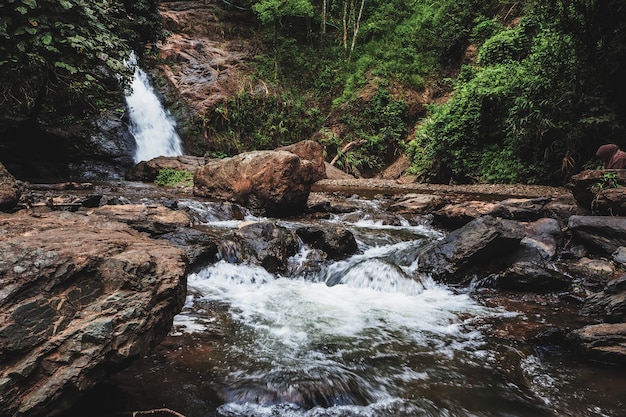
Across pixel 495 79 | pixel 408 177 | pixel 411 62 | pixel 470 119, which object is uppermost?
pixel 411 62

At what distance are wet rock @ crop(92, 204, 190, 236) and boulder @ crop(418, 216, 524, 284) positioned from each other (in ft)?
13.1

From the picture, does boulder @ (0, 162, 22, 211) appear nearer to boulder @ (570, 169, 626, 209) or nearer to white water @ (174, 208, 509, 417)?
white water @ (174, 208, 509, 417)

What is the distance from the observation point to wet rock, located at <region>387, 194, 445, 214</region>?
8.74 m

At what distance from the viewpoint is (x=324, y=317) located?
12.5 ft

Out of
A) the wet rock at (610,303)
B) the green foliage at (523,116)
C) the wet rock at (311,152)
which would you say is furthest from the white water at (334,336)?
the wet rock at (311,152)

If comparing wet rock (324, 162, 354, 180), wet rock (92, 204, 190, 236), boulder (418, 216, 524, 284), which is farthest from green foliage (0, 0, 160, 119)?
wet rock (324, 162, 354, 180)

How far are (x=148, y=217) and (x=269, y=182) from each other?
9.45 ft

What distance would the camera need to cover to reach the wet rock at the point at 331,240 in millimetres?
5883

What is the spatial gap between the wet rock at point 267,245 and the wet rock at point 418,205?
3.88 meters

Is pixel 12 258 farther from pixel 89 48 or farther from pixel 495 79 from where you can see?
pixel 495 79

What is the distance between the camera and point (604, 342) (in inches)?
111

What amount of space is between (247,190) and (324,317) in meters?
5.05

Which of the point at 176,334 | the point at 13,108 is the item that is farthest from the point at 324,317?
the point at 13,108

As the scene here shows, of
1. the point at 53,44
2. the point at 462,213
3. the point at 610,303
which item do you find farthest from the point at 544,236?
the point at 53,44
